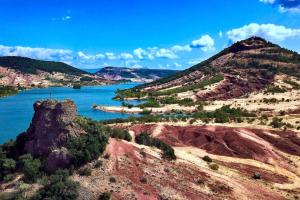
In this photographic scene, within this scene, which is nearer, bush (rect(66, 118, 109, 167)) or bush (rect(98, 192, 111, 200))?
bush (rect(98, 192, 111, 200))

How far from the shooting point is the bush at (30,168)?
4404cm

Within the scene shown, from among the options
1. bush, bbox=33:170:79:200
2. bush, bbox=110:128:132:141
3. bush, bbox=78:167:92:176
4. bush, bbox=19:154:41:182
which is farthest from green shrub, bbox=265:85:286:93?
bush, bbox=33:170:79:200

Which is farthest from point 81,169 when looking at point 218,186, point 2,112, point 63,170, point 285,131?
point 2,112

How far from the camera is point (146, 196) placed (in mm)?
43250

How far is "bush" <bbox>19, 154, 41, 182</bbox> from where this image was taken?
4404 cm

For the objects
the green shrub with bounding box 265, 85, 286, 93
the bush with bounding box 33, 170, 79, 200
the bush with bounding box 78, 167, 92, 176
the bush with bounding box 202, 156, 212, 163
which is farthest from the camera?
the green shrub with bounding box 265, 85, 286, 93

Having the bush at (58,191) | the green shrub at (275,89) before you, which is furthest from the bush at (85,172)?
the green shrub at (275,89)

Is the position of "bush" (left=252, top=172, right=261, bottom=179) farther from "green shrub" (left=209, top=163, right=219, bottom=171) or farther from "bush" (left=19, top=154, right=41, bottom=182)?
"bush" (left=19, top=154, right=41, bottom=182)

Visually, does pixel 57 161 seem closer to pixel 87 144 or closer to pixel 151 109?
pixel 87 144

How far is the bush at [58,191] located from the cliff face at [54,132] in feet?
12.8

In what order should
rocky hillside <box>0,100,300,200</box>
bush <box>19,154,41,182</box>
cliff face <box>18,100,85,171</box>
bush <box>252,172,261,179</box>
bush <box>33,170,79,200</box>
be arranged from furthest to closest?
1. bush <box>252,172,261,179</box>
2. cliff face <box>18,100,85,171</box>
3. bush <box>19,154,41,182</box>
4. rocky hillside <box>0,100,300,200</box>
5. bush <box>33,170,79,200</box>

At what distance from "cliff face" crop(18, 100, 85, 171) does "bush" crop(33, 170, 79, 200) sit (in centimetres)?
389

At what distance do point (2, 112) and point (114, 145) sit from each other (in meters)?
101

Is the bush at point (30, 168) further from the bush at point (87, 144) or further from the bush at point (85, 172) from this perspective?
the bush at point (85, 172)
